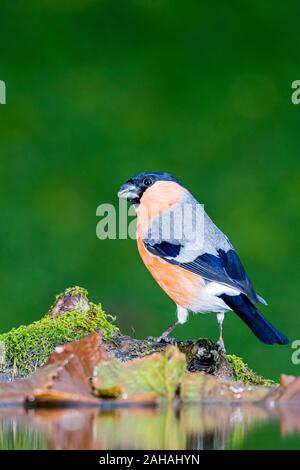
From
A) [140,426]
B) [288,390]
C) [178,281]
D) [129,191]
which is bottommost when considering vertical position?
[140,426]

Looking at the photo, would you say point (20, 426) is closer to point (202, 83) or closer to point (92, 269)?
point (92, 269)

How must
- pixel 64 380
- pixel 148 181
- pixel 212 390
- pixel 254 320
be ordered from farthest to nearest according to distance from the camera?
pixel 148 181, pixel 254 320, pixel 212 390, pixel 64 380

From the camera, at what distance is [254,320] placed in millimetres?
5383

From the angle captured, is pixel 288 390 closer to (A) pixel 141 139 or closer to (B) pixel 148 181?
(B) pixel 148 181

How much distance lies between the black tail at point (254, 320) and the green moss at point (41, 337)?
0.80 metres

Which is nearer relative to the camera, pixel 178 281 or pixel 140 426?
pixel 140 426

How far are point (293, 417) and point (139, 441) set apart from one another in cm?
66

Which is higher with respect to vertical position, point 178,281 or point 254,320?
point 178,281

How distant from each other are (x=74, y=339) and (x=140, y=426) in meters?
1.47

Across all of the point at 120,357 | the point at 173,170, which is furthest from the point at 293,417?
the point at 173,170

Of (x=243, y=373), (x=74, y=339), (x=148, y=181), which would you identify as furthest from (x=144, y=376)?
(x=148, y=181)

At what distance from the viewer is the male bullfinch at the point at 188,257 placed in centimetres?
553

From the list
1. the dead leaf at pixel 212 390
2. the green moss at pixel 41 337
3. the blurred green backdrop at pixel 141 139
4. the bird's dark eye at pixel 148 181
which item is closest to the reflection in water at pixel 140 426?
the dead leaf at pixel 212 390

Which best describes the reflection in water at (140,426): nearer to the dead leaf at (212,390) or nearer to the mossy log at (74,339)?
the dead leaf at (212,390)
